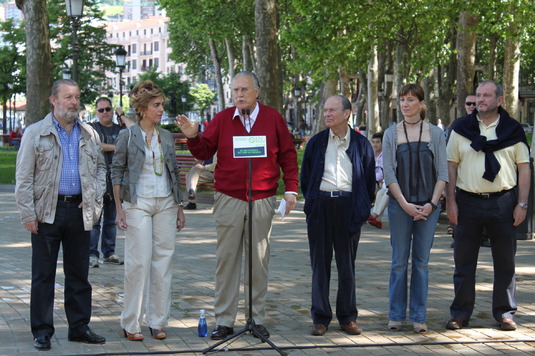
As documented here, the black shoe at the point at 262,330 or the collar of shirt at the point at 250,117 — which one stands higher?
the collar of shirt at the point at 250,117

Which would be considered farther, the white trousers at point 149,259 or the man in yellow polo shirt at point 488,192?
the man in yellow polo shirt at point 488,192

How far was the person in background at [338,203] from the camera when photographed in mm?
7137

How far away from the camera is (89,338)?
6.76 meters

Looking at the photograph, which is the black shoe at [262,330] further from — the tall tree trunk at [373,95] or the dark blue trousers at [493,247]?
the tall tree trunk at [373,95]

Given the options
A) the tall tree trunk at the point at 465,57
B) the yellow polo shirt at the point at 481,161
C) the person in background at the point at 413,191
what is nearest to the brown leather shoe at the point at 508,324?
the person in background at the point at 413,191

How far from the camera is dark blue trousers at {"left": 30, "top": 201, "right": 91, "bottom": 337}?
261 inches

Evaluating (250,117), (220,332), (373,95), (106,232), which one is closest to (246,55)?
(373,95)

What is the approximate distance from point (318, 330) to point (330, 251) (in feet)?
2.10

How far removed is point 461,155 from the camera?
24.5ft

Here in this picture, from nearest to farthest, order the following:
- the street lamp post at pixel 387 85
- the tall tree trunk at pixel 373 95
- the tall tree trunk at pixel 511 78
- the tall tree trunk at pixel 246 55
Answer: the tall tree trunk at pixel 511 78, the tall tree trunk at pixel 373 95, the street lamp post at pixel 387 85, the tall tree trunk at pixel 246 55

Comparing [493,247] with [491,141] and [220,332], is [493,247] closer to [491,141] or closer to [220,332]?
[491,141]

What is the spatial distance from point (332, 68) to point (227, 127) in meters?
33.2

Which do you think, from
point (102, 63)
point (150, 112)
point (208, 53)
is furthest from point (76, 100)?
point (208, 53)

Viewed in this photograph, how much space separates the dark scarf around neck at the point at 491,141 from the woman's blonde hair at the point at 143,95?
249 cm
